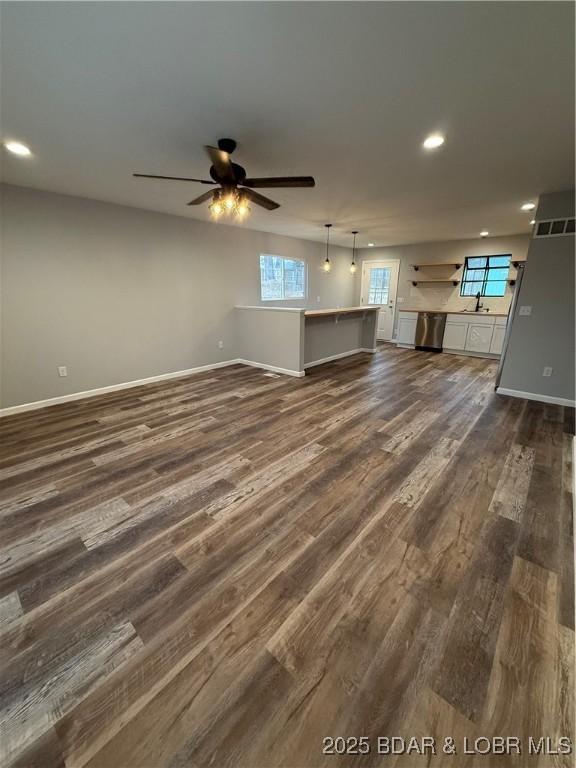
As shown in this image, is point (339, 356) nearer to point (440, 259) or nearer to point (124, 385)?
point (440, 259)

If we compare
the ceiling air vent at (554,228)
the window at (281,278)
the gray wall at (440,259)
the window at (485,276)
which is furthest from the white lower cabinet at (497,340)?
the window at (281,278)

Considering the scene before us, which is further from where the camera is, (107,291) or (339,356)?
(339,356)

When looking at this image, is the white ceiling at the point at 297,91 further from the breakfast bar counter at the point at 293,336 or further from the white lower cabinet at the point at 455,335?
the white lower cabinet at the point at 455,335

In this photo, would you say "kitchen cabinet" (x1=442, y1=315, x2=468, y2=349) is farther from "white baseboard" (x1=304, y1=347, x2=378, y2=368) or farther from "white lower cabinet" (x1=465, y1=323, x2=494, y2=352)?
"white baseboard" (x1=304, y1=347, x2=378, y2=368)

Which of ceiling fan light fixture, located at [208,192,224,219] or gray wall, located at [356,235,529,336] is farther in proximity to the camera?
gray wall, located at [356,235,529,336]

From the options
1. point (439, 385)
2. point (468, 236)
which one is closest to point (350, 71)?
point (439, 385)

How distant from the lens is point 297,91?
70.5 inches

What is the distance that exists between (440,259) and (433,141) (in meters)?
5.52

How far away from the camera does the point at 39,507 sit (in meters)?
2.03

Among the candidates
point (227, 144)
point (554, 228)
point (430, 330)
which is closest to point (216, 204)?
point (227, 144)

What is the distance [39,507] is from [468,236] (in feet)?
26.3

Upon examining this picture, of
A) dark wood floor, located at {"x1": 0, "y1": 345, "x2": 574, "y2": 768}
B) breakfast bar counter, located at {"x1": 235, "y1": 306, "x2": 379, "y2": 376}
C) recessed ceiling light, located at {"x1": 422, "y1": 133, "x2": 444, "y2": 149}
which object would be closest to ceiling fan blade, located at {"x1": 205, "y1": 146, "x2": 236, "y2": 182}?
recessed ceiling light, located at {"x1": 422, "y1": 133, "x2": 444, "y2": 149}

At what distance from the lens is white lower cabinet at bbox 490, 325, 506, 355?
6.11 metres

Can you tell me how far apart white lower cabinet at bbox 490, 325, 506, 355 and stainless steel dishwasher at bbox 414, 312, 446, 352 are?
0.99 meters
